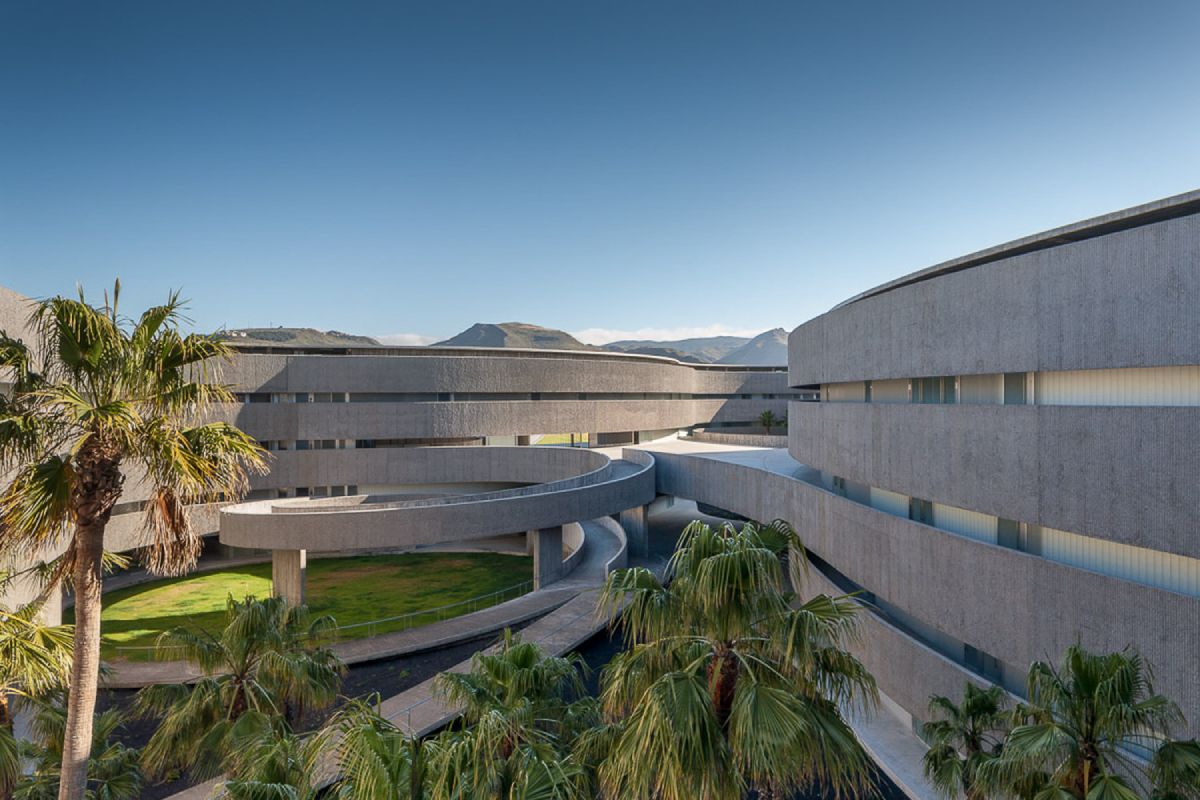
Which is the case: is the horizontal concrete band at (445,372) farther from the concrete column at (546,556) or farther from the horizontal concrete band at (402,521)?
the concrete column at (546,556)

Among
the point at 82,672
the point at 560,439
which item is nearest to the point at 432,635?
the point at 82,672

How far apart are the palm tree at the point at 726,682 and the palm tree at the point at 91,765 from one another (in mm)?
7977

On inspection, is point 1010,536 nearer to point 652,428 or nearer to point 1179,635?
point 1179,635

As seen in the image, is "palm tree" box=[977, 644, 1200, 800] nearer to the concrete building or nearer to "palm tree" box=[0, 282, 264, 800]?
the concrete building

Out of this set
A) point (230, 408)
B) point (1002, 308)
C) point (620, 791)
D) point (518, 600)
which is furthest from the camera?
point (230, 408)

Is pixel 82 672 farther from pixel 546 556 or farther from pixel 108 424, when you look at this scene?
pixel 546 556

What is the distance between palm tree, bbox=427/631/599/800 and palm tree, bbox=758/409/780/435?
46370 millimetres

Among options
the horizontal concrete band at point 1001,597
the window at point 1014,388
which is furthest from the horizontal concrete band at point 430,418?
the window at point 1014,388

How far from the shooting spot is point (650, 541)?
35.6m

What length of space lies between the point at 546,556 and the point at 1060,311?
20225 millimetres

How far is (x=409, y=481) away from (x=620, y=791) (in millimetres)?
31714

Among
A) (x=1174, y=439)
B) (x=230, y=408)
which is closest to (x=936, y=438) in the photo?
(x=1174, y=439)

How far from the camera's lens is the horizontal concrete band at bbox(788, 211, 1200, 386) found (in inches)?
344

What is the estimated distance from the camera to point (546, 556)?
26.2 meters
